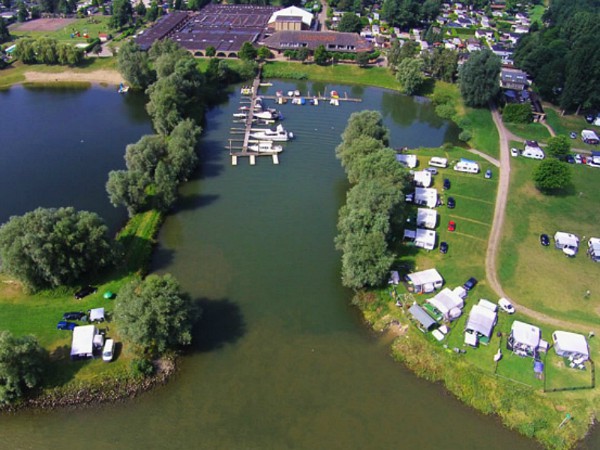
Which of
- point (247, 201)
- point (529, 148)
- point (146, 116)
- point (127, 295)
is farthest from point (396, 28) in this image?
point (127, 295)

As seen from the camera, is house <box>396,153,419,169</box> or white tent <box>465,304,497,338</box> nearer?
white tent <box>465,304,497,338</box>

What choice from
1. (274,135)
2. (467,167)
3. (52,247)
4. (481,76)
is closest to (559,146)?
(467,167)

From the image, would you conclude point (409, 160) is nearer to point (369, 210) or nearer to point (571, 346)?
point (369, 210)

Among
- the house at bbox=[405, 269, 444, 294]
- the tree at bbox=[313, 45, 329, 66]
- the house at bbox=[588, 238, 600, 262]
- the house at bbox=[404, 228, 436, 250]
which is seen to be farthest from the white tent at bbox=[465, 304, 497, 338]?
the tree at bbox=[313, 45, 329, 66]

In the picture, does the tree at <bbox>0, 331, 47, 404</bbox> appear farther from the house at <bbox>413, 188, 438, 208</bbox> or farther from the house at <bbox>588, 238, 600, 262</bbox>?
the house at <bbox>588, 238, 600, 262</bbox>

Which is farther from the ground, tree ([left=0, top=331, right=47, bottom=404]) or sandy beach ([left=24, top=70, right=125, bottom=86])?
sandy beach ([left=24, top=70, right=125, bottom=86])
